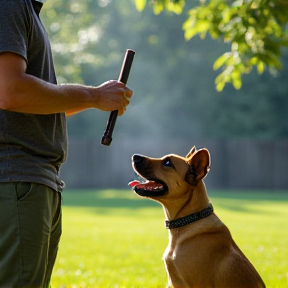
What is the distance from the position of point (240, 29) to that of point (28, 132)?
4508mm

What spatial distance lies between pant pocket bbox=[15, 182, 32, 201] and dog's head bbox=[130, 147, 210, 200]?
1.65 metres

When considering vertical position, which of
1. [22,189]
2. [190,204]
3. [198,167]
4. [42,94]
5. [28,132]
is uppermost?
[42,94]

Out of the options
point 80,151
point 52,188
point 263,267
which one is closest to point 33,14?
point 52,188

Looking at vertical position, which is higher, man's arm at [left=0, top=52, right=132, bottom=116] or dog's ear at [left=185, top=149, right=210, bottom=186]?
man's arm at [left=0, top=52, right=132, bottom=116]

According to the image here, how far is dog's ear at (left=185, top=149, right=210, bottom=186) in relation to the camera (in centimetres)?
520

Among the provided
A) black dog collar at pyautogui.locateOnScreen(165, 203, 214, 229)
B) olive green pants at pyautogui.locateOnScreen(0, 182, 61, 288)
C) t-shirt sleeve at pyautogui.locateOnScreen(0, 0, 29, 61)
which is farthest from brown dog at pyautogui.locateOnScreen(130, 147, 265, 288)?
t-shirt sleeve at pyautogui.locateOnScreen(0, 0, 29, 61)

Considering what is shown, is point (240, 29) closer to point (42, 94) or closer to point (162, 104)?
point (42, 94)

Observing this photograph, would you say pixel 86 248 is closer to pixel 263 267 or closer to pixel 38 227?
pixel 263 267

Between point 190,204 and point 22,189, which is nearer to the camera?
point 22,189

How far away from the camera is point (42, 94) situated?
133 inches

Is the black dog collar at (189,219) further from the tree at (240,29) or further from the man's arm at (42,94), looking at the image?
the tree at (240,29)

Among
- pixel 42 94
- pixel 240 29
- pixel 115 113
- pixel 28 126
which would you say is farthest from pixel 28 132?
pixel 240 29

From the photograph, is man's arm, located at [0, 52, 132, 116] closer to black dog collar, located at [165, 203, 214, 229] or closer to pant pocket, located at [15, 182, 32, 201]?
pant pocket, located at [15, 182, 32, 201]

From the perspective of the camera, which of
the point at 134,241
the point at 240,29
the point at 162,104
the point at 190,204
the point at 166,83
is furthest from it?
the point at 166,83
